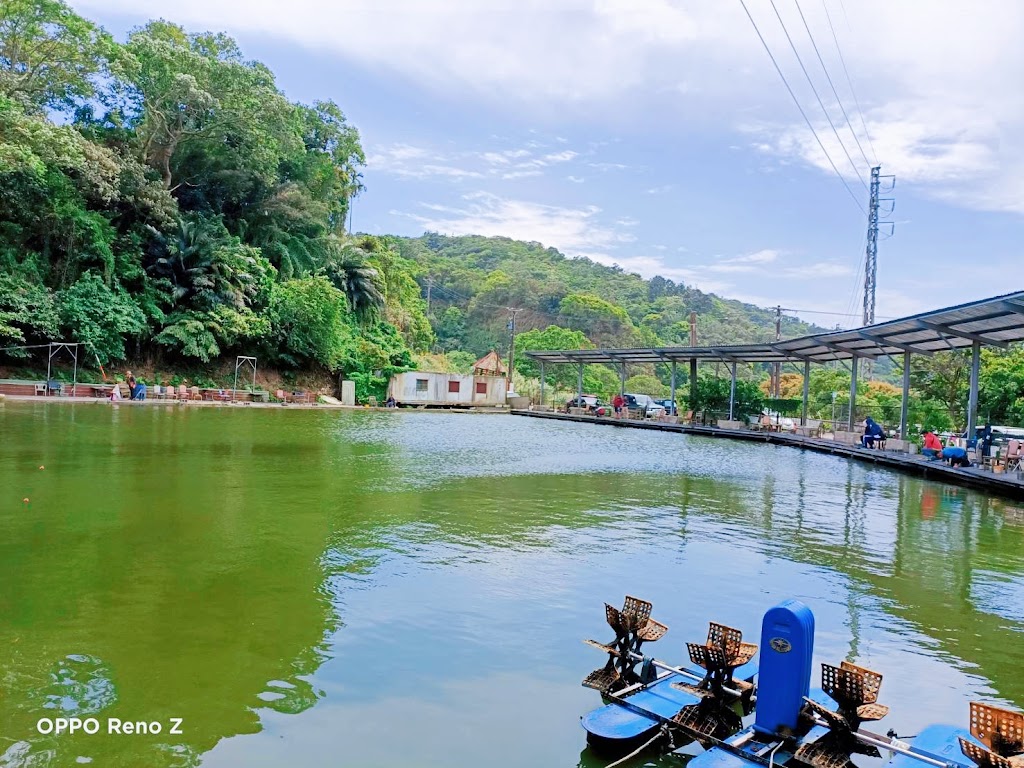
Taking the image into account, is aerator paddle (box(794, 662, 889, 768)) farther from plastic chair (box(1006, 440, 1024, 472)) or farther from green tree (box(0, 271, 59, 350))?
green tree (box(0, 271, 59, 350))

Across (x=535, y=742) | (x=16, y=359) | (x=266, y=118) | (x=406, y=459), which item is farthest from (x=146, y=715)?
(x=266, y=118)

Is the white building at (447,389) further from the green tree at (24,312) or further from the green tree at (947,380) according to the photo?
the green tree at (947,380)

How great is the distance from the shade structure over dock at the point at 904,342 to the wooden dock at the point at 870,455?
5.52 ft

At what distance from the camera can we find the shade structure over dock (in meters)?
17.3

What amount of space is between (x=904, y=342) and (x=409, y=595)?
71.1 feet

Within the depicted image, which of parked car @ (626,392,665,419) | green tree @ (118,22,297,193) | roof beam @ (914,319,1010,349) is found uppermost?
green tree @ (118,22,297,193)

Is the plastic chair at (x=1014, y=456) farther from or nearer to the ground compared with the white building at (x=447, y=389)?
nearer to the ground

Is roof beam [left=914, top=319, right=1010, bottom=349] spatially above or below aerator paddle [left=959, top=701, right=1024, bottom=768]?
above

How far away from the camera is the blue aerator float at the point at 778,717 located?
431 cm

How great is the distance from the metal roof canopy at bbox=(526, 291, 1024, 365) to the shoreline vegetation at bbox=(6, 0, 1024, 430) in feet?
10.0

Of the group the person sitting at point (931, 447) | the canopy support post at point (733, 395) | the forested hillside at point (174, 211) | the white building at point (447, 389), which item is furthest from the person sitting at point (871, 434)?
the forested hillside at point (174, 211)

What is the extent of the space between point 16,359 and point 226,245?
11505mm

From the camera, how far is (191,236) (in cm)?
3925

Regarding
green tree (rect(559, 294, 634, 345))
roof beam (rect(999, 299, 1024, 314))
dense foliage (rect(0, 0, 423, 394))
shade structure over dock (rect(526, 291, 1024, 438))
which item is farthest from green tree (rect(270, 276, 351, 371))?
green tree (rect(559, 294, 634, 345))
